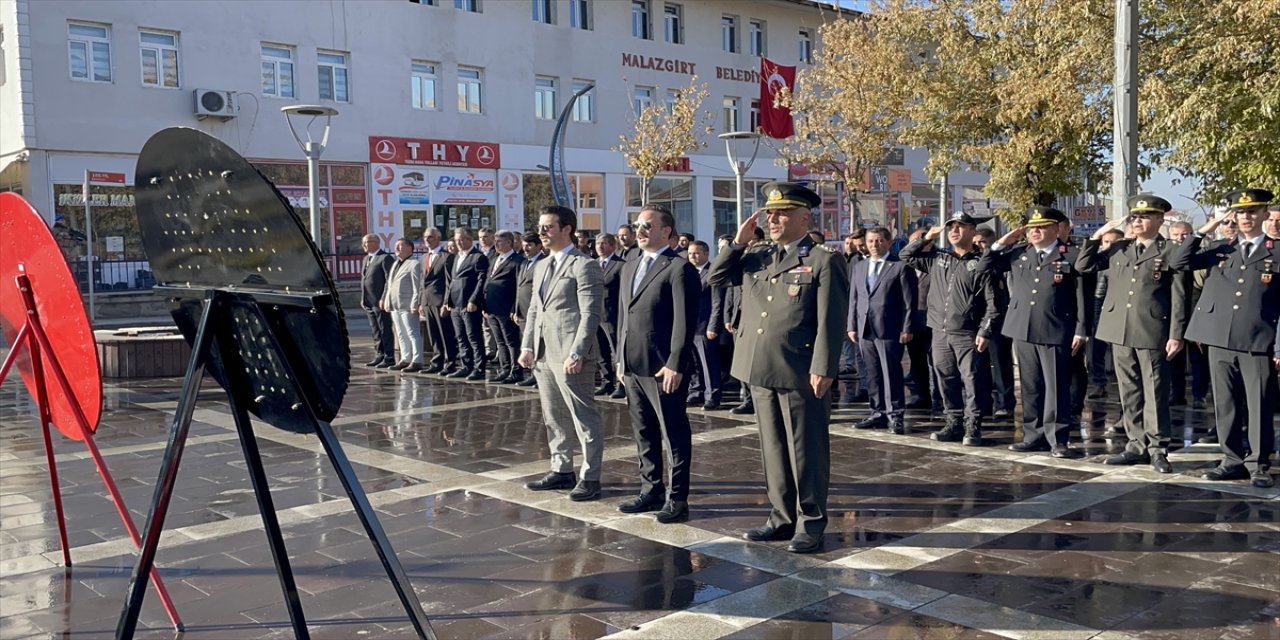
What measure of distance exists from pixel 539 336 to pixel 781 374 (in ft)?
6.50

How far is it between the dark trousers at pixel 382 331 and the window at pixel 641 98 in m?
21.0

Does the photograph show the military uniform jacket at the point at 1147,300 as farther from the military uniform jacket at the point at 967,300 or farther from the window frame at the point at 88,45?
the window frame at the point at 88,45

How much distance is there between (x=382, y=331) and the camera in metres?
15.4

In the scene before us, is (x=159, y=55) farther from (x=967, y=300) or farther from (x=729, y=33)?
(x=967, y=300)

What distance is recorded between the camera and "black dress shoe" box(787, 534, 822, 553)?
5777 millimetres

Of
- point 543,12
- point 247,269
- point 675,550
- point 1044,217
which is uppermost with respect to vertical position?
point 543,12

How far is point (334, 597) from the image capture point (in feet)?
16.8

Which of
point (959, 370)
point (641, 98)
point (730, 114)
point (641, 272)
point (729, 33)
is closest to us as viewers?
point (641, 272)

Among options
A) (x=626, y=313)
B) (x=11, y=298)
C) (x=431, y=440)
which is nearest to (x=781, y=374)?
(x=626, y=313)

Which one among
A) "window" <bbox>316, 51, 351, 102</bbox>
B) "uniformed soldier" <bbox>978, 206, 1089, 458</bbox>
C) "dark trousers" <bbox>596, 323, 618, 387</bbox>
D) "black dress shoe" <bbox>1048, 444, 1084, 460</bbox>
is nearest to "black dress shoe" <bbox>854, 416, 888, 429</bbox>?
"uniformed soldier" <bbox>978, 206, 1089, 458</bbox>

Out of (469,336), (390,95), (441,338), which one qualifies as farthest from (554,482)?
(390,95)

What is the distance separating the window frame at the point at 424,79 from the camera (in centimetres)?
2989

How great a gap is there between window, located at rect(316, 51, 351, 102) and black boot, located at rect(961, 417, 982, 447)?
22.9 metres

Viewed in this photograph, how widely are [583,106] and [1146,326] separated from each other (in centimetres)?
2747
